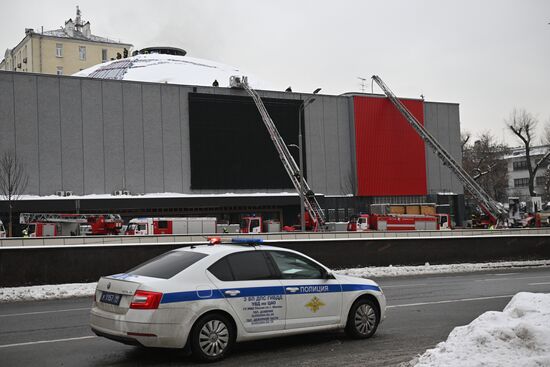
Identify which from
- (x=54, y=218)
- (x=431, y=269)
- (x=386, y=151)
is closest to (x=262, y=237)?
(x=431, y=269)

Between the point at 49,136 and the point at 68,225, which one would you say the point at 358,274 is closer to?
the point at 68,225

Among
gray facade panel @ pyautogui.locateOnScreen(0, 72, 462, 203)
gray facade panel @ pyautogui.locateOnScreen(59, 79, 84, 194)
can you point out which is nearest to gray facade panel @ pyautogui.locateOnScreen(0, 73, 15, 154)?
gray facade panel @ pyautogui.locateOnScreen(0, 72, 462, 203)

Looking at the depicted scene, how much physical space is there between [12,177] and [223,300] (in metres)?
43.5

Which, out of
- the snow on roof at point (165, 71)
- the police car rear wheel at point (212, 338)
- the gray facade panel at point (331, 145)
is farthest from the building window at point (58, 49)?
the police car rear wheel at point (212, 338)

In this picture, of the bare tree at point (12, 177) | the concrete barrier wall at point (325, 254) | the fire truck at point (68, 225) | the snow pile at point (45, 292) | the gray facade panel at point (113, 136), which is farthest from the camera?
the gray facade panel at point (113, 136)

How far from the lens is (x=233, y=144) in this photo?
191 ft

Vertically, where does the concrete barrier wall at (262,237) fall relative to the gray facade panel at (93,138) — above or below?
below

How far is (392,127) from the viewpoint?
65938 mm

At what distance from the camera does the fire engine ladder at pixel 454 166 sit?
5528cm

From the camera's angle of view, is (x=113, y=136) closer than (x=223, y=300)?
No

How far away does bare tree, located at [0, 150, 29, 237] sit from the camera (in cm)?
4747

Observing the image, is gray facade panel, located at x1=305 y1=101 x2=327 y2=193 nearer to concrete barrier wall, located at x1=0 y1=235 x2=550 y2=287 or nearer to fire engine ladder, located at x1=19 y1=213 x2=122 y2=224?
fire engine ladder, located at x1=19 y1=213 x2=122 y2=224

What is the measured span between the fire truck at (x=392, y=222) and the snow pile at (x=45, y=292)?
93.6 ft

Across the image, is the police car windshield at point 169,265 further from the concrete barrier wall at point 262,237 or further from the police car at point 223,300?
the concrete barrier wall at point 262,237
